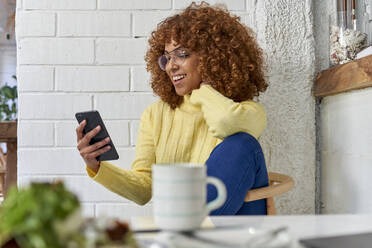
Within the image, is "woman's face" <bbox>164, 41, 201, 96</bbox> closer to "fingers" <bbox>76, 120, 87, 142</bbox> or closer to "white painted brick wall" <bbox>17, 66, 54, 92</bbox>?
"fingers" <bbox>76, 120, 87, 142</bbox>

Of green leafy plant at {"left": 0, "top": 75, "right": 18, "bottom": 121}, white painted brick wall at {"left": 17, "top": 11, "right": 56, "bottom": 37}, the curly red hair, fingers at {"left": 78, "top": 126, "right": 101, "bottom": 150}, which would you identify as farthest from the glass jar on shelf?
green leafy plant at {"left": 0, "top": 75, "right": 18, "bottom": 121}

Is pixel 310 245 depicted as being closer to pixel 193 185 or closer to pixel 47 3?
pixel 193 185

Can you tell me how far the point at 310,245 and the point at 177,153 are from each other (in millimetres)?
1079

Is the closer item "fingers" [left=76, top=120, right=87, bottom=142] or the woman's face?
"fingers" [left=76, top=120, right=87, bottom=142]

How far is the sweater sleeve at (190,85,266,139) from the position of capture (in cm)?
135

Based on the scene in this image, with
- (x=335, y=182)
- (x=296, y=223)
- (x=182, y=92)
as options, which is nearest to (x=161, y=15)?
(x=182, y=92)

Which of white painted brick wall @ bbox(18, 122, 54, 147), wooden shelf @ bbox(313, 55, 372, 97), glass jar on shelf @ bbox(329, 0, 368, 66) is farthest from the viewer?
white painted brick wall @ bbox(18, 122, 54, 147)

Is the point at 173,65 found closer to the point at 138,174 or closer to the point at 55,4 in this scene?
the point at 138,174

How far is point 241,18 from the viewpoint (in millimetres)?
1841

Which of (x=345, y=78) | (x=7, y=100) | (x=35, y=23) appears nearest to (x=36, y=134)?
(x=35, y=23)

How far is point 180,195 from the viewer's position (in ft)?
1.84

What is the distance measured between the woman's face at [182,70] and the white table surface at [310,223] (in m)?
0.94

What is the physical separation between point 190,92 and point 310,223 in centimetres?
101

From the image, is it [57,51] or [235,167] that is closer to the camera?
[235,167]
